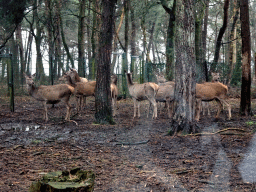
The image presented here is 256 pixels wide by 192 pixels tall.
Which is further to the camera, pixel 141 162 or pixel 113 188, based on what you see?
pixel 141 162

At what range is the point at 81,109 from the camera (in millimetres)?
15422

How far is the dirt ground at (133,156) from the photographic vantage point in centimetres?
525

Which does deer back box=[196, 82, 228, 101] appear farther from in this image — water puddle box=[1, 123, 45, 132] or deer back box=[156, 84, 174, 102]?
water puddle box=[1, 123, 45, 132]

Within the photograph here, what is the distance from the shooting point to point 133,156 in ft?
22.9

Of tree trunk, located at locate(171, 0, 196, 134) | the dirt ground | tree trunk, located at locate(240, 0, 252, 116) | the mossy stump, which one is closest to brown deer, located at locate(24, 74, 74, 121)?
the dirt ground

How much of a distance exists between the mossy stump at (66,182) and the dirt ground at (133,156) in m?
0.72

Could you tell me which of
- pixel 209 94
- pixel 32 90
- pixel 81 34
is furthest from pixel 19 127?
pixel 81 34

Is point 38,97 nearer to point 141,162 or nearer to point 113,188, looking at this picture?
point 141,162

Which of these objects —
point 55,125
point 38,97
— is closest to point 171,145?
point 55,125

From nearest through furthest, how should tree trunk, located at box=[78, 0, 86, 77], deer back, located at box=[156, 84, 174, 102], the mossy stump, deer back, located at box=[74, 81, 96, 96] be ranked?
the mossy stump, deer back, located at box=[156, 84, 174, 102], deer back, located at box=[74, 81, 96, 96], tree trunk, located at box=[78, 0, 86, 77]

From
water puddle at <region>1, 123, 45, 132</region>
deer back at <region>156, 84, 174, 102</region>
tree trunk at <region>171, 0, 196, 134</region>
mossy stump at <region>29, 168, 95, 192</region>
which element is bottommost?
water puddle at <region>1, 123, 45, 132</region>

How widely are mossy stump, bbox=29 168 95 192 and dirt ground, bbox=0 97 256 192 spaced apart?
2.35 ft

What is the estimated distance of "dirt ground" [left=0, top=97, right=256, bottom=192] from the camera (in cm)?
525

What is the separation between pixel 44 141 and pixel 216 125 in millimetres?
Answer: 5358
